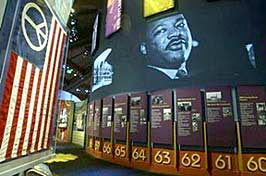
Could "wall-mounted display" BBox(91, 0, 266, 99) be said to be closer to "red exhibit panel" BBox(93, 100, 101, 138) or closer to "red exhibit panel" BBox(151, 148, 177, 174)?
"red exhibit panel" BBox(93, 100, 101, 138)

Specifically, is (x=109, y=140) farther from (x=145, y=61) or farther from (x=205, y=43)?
(x=205, y=43)

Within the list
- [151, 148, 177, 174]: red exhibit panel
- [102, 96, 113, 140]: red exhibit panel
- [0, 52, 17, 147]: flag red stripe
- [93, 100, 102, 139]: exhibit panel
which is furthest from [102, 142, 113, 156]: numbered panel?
[0, 52, 17, 147]: flag red stripe

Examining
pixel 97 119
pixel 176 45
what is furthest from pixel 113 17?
pixel 97 119

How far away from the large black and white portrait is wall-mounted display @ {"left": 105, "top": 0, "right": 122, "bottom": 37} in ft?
4.48

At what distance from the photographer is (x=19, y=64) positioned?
2.94 ft

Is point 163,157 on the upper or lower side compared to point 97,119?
lower

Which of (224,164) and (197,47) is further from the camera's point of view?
(197,47)

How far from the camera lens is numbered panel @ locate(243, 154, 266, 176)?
3.98 metres

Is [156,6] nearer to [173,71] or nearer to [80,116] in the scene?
[173,71]

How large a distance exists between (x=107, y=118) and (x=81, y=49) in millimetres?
9390

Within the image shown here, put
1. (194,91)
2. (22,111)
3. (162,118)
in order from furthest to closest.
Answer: (162,118) < (194,91) < (22,111)

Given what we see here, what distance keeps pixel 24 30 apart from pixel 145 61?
5.01 meters

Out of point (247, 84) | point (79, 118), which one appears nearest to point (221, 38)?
point (247, 84)

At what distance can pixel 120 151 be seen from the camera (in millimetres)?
5781
